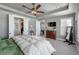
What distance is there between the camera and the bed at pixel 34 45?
4.81 ft

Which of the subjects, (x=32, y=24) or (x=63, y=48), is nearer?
(x=63, y=48)

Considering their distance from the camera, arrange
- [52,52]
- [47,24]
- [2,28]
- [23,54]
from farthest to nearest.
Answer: [47,24]
[2,28]
[52,52]
[23,54]

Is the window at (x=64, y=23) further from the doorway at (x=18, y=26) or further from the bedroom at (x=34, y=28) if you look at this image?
the doorway at (x=18, y=26)

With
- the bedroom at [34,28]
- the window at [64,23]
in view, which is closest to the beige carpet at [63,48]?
the bedroom at [34,28]

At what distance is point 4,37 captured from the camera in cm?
174

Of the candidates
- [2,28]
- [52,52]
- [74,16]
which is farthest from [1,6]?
[74,16]

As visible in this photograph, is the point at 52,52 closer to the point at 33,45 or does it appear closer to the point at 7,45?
the point at 33,45

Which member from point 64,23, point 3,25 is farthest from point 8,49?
point 64,23

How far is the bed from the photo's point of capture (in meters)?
1.47

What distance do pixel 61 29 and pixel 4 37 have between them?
1.27 meters

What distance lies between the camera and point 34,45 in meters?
1.53

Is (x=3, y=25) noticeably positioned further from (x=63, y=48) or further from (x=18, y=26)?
(x=63, y=48)

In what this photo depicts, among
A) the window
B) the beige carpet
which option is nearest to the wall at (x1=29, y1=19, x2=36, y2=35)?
the beige carpet

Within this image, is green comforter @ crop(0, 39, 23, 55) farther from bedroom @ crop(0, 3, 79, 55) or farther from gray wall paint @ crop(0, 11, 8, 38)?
gray wall paint @ crop(0, 11, 8, 38)
